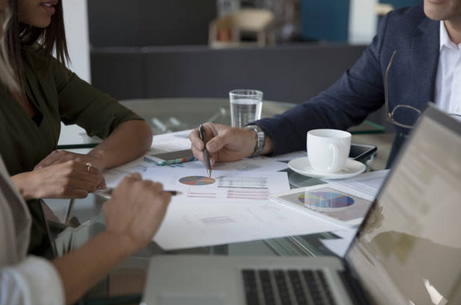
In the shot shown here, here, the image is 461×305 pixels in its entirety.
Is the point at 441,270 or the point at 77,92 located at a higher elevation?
the point at 77,92

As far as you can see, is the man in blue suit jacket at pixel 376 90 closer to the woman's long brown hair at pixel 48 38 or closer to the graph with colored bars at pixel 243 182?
the graph with colored bars at pixel 243 182

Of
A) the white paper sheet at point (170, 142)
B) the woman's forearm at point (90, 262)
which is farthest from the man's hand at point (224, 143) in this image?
the woman's forearm at point (90, 262)

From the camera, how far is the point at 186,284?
78 centimetres

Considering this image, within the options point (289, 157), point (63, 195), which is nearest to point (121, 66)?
point (289, 157)

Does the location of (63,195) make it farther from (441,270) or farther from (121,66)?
(121,66)

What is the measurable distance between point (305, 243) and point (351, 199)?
21 cm

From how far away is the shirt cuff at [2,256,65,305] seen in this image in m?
0.68

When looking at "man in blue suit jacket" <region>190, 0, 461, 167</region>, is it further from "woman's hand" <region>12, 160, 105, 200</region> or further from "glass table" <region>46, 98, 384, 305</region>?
"woman's hand" <region>12, 160, 105, 200</region>

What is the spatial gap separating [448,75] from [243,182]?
73 centimetres

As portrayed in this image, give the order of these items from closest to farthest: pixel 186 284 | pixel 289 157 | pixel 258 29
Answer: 1. pixel 186 284
2. pixel 289 157
3. pixel 258 29

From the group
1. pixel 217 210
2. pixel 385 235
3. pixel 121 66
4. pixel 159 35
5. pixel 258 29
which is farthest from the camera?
pixel 258 29

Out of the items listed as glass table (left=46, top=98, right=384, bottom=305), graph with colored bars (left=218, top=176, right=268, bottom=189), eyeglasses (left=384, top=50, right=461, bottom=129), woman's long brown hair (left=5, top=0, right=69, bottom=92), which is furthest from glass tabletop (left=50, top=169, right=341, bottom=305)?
eyeglasses (left=384, top=50, right=461, bottom=129)

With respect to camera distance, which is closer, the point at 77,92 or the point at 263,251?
the point at 263,251

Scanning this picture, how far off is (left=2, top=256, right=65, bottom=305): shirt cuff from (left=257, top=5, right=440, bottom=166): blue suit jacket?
0.85 m
